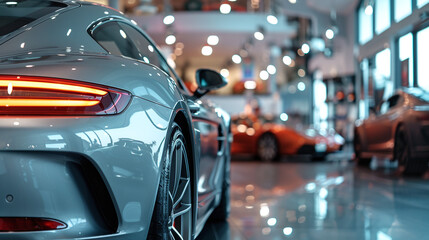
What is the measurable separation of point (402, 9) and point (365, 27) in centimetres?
579

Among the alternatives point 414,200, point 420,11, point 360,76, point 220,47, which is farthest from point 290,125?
point 220,47

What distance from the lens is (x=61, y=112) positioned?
6.05ft

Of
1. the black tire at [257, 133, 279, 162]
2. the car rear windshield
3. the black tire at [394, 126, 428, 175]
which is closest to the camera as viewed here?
the car rear windshield

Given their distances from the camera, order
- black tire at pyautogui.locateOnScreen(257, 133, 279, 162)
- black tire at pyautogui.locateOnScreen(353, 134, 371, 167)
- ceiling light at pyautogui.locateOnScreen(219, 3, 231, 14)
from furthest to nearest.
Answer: ceiling light at pyautogui.locateOnScreen(219, 3, 231, 14) → black tire at pyautogui.locateOnScreen(257, 133, 279, 162) → black tire at pyautogui.locateOnScreen(353, 134, 371, 167)

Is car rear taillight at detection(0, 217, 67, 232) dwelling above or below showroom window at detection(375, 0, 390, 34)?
below

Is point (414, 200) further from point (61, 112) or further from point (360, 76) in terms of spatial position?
point (360, 76)

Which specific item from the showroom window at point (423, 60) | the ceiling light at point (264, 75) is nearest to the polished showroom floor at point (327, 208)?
the showroom window at point (423, 60)

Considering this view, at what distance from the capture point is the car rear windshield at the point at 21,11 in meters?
2.38

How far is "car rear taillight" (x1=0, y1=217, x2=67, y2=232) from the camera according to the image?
1.81 metres

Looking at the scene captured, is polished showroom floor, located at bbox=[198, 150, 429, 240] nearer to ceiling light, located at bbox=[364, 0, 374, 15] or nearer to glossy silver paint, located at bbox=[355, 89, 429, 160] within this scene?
glossy silver paint, located at bbox=[355, 89, 429, 160]

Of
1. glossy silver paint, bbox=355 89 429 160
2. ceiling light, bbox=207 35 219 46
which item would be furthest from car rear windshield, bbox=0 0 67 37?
ceiling light, bbox=207 35 219 46

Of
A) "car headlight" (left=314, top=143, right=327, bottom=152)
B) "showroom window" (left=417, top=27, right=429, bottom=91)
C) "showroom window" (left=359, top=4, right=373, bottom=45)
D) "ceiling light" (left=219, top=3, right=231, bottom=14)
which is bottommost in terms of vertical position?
"car headlight" (left=314, top=143, right=327, bottom=152)

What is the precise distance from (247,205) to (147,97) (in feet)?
11.5

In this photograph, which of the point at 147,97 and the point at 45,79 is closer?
the point at 45,79
